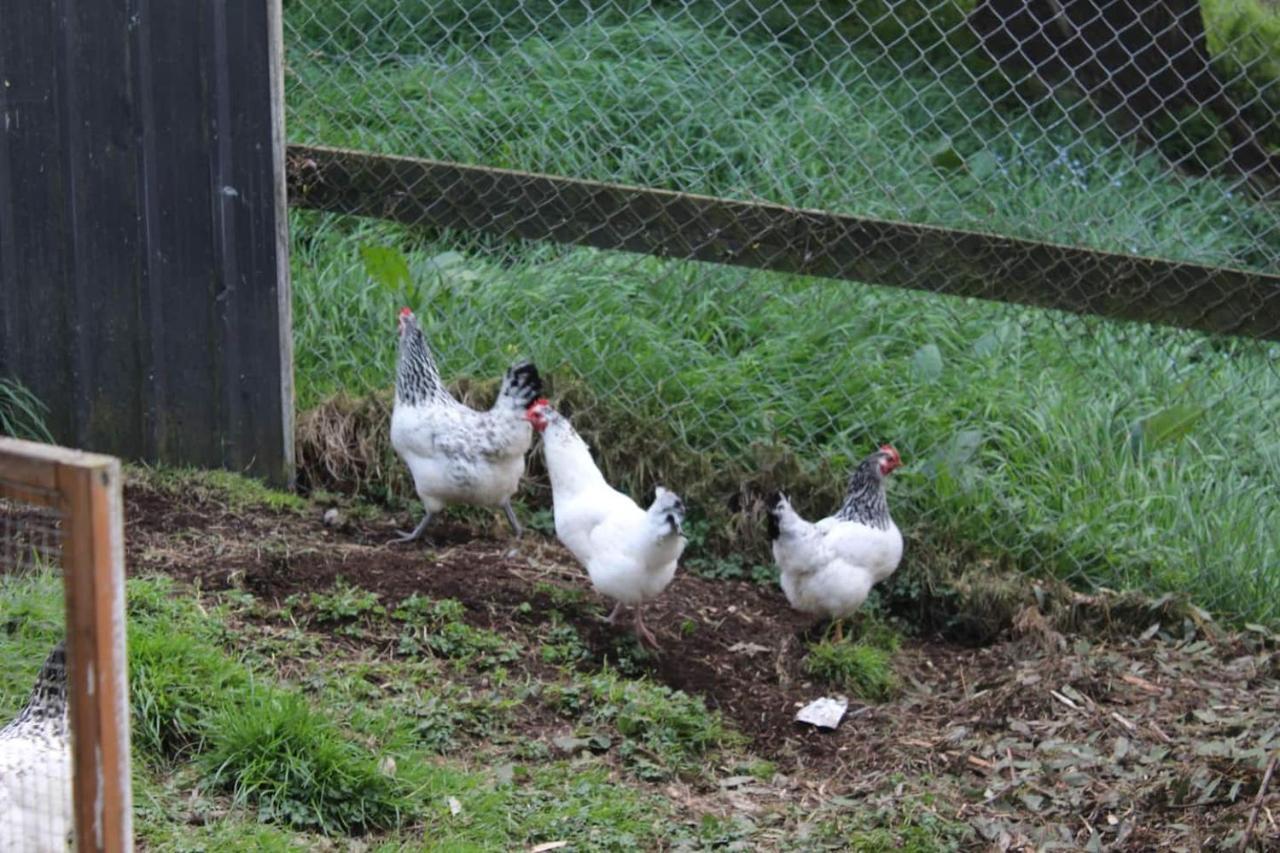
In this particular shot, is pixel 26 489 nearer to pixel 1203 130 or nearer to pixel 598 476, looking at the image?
pixel 598 476

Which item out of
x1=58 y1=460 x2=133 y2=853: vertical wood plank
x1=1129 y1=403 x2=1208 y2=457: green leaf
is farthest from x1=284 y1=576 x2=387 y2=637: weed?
x1=1129 y1=403 x2=1208 y2=457: green leaf

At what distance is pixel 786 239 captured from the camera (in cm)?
530

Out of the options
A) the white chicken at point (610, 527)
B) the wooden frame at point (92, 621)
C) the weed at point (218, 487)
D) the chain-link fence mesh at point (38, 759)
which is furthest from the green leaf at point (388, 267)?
the wooden frame at point (92, 621)

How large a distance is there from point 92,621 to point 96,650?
0.13 ft

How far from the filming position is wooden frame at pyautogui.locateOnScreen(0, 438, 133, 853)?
6.23 ft

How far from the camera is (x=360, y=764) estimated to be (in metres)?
3.76

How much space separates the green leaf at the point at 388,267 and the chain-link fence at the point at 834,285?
0.02 metres

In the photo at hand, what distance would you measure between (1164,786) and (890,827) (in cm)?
70

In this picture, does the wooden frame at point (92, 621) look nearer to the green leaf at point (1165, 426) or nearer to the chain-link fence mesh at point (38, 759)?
the chain-link fence mesh at point (38, 759)

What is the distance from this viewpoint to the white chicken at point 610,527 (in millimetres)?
4758

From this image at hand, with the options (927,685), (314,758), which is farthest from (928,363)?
(314,758)

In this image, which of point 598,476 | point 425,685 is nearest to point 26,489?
point 425,685

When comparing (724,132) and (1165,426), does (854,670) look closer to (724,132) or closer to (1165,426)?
(1165,426)

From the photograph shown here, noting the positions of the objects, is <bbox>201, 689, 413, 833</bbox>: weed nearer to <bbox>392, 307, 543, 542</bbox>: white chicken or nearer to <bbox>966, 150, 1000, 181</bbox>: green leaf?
<bbox>392, 307, 543, 542</bbox>: white chicken
